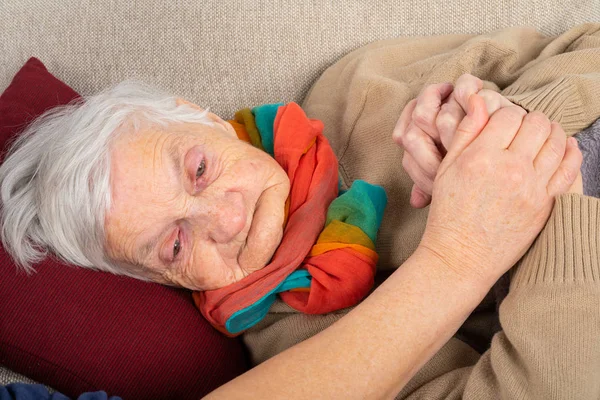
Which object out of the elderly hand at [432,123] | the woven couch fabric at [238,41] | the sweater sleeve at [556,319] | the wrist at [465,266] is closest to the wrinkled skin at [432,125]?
the elderly hand at [432,123]

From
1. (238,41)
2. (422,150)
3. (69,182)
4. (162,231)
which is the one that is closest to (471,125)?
(422,150)

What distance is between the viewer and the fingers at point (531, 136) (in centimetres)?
102

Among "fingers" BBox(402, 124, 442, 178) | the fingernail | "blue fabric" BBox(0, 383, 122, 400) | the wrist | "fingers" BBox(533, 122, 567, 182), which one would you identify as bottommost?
"blue fabric" BBox(0, 383, 122, 400)

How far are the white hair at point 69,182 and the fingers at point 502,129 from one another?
68 centimetres

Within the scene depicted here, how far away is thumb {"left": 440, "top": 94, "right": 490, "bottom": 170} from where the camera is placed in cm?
106

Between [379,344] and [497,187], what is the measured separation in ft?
1.10

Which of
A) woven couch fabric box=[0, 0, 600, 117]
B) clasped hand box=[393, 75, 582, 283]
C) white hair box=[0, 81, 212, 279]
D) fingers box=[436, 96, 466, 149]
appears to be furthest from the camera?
woven couch fabric box=[0, 0, 600, 117]

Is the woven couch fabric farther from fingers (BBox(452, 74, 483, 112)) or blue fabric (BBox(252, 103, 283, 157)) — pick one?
fingers (BBox(452, 74, 483, 112))

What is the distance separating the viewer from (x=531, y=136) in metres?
1.03

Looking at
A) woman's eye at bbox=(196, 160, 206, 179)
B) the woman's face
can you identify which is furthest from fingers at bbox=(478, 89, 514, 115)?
woman's eye at bbox=(196, 160, 206, 179)

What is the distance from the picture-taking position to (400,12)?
186 centimetres

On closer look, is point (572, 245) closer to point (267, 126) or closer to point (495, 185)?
point (495, 185)

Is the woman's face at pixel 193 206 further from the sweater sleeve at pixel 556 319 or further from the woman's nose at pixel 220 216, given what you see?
the sweater sleeve at pixel 556 319

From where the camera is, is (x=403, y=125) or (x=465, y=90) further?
(x=403, y=125)
